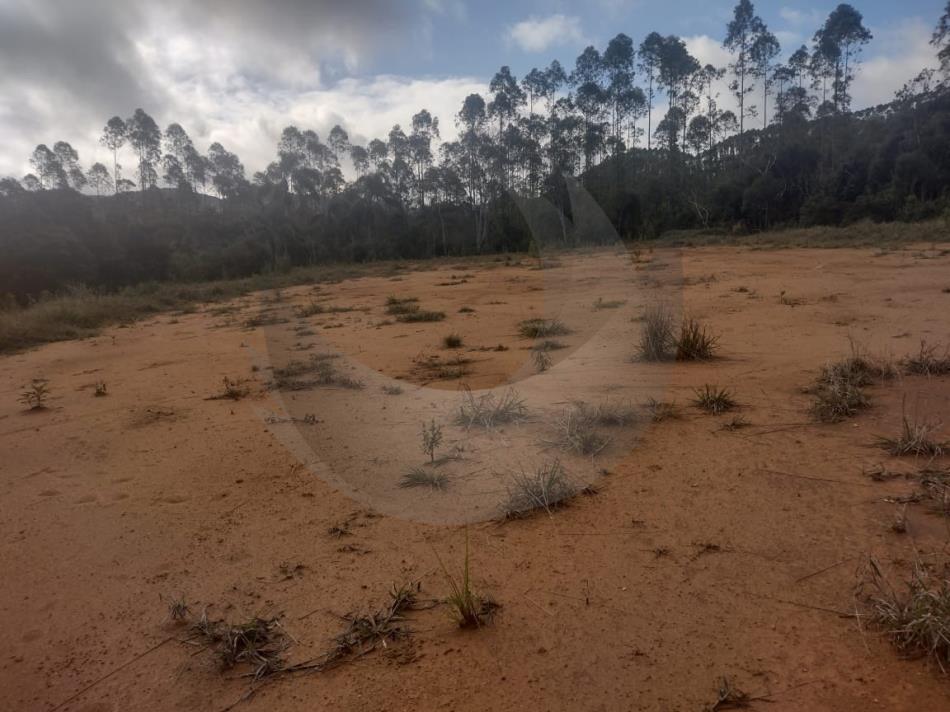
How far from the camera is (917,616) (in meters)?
1.73

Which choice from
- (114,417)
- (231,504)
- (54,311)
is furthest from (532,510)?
(54,311)

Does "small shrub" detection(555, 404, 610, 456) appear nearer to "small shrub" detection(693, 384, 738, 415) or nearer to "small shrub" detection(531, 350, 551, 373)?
"small shrub" detection(693, 384, 738, 415)

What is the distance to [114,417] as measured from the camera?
4.71 metres

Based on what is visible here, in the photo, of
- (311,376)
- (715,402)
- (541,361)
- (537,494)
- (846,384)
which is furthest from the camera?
(311,376)

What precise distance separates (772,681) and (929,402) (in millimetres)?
2783

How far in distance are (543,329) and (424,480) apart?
4.26 m

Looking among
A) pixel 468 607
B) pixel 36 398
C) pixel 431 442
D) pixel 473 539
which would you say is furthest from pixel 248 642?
pixel 36 398

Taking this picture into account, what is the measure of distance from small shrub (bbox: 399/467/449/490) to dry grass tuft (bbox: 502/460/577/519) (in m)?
0.36

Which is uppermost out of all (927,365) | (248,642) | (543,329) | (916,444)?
(543,329)

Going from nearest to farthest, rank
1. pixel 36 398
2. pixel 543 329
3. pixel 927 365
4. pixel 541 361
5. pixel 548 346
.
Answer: pixel 927 365, pixel 36 398, pixel 541 361, pixel 548 346, pixel 543 329

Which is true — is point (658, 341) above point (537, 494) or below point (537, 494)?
above

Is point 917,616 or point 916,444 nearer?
point 917,616

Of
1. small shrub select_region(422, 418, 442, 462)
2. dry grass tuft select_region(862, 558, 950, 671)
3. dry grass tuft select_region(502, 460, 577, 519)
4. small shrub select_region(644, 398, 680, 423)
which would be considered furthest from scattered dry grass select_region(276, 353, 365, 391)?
dry grass tuft select_region(862, 558, 950, 671)

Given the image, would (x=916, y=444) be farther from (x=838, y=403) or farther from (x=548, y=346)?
(x=548, y=346)
